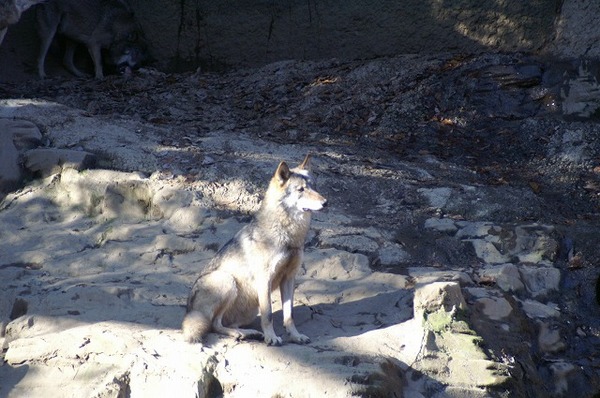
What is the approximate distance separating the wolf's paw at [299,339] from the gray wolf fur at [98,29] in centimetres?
882

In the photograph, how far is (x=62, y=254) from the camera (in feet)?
28.2

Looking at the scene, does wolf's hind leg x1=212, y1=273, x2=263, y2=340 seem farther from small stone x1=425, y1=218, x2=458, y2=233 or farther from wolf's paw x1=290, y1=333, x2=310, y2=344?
small stone x1=425, y1=218, x2=458, y2=233

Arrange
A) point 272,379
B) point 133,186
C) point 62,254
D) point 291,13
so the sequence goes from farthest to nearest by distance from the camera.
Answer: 1. point 291,13
2. point 133,186
3. point 62,254
4. point 272,379

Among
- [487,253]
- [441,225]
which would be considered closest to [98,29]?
[441,225]

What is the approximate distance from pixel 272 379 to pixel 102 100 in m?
7.84

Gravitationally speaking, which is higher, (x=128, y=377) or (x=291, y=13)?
(x=291, y=13)

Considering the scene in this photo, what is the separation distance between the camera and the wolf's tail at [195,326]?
6.41 metres

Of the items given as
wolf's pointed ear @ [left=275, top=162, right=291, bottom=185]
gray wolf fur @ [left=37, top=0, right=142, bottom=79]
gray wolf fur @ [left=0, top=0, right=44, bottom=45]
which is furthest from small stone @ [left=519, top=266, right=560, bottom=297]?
gray wolf fur @ [left=37, top=0, right=142, bottom=79]

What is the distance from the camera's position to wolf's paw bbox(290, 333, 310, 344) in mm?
6551

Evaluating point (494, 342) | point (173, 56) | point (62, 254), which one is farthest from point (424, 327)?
point (173, 56)

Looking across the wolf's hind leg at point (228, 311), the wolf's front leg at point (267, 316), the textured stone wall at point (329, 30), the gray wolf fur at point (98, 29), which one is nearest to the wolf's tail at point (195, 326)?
the wolf's hind leg at point (228, 311)

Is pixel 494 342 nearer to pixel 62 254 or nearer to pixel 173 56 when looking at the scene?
pixel 62 254

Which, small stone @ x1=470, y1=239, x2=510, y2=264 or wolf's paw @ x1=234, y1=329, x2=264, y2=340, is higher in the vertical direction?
wolf's paw @ x1=234, y1=329, x2=264, y2=340

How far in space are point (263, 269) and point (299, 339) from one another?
620 millimetres
